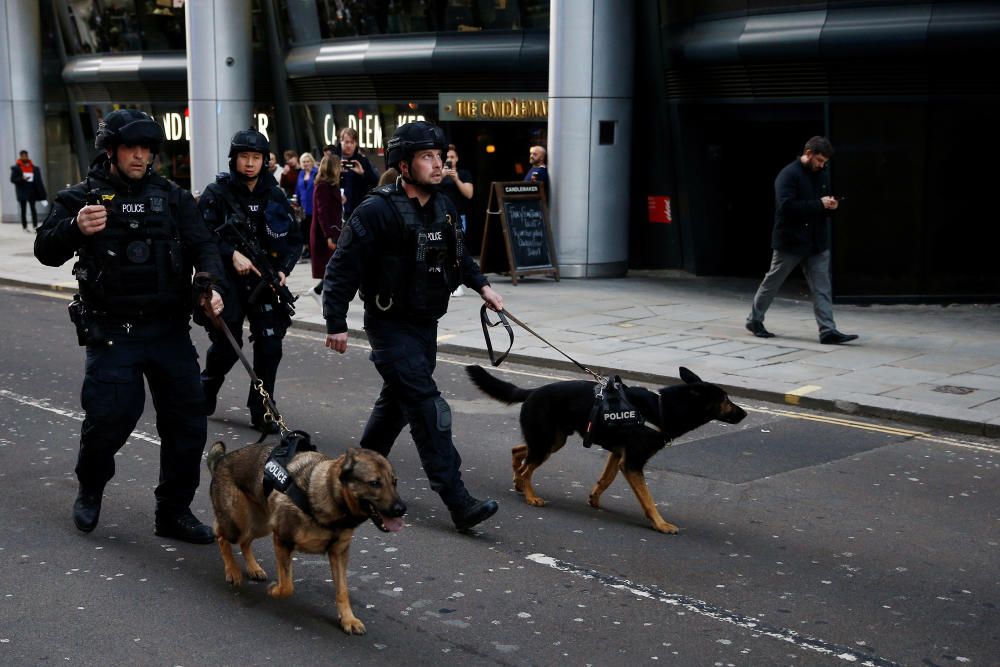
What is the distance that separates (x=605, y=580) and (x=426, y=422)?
1.21 metres

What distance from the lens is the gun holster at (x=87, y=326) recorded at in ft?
18.7

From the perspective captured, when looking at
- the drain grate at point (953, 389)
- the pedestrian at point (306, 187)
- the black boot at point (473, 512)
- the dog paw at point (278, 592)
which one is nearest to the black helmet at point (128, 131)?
the dog paw at point (278, 592)

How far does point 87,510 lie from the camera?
607 cm

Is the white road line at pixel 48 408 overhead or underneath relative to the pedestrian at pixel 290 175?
underneath

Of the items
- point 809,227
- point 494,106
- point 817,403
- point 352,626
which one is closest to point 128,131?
point 352,626

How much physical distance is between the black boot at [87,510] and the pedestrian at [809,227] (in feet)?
25.5

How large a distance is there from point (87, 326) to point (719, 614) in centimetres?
316

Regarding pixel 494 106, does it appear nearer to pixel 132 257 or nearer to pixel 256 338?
pixel 256 338

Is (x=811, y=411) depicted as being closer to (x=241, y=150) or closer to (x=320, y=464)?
(x=241, y=150)

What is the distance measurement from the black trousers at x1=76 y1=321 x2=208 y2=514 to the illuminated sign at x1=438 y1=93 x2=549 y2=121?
1310cm

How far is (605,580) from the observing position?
219 inches

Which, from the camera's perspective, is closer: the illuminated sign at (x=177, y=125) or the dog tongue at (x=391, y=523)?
the dog tongue at (x=391, y=523)

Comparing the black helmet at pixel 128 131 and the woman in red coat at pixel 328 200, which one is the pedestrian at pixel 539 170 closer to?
the woman in red coat at pixel 328 200

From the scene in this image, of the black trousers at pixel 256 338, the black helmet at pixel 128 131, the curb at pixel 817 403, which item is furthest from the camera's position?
the curb at pixel 817 403
